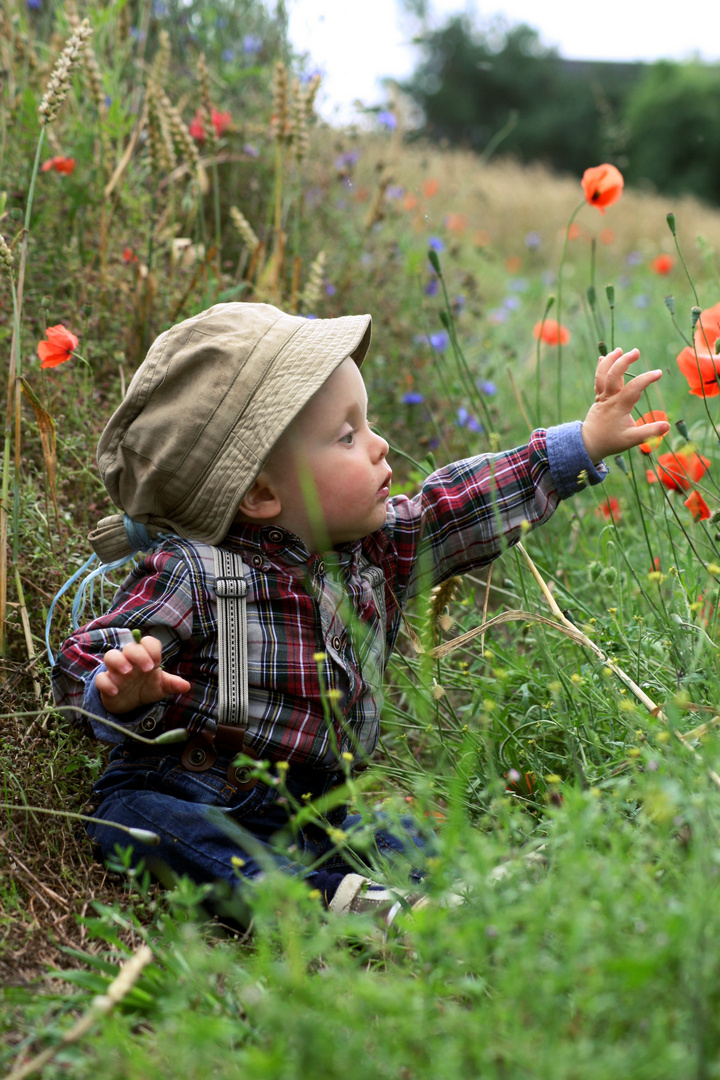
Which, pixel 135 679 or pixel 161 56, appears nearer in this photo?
pixel 135 679

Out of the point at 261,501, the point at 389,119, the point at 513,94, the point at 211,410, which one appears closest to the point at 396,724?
the point at 261,501

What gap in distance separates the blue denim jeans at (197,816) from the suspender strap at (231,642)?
0.11m

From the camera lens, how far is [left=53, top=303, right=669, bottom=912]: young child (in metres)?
1.38

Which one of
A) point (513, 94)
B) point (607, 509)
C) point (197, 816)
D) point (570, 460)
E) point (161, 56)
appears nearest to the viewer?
point (197, 816)

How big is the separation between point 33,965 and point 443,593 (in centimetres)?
88

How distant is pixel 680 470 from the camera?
5.39 feet

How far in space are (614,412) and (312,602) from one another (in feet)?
1.99

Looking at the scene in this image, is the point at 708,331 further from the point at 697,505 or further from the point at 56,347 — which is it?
the point at 56,347

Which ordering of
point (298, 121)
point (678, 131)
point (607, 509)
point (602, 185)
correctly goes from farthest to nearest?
point (678, 131) < point (298, 121) < point (607, 509) < point (602, 185)

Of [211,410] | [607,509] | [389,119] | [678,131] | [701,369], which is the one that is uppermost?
[678,131]

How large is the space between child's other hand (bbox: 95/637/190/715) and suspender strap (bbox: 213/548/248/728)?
0.12m

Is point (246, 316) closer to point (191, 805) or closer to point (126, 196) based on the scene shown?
point (191, 805)

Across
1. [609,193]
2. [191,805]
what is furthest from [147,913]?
[609,193]

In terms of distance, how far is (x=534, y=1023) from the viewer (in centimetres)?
82
